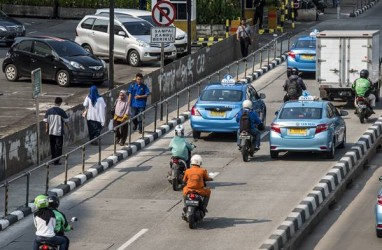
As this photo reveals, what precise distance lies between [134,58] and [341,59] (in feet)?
32.6

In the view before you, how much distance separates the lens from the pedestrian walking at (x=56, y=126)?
30688 millimetres

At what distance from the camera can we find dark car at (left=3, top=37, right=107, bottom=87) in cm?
4322

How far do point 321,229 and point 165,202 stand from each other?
11.4 ft

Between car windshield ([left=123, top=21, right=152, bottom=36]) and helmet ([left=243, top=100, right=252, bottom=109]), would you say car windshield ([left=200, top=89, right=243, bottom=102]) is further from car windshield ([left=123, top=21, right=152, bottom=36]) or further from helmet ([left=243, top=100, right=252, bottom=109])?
car windshield ([left=123, top=21, right=152, bottom=36])

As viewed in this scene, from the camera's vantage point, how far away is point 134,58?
48.4m

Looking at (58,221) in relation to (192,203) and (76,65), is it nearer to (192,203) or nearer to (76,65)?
(192,203)

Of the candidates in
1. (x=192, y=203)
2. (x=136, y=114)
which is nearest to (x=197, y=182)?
(x=192, y=203)

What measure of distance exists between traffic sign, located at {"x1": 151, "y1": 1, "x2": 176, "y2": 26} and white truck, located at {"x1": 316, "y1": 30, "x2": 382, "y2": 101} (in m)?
6.08

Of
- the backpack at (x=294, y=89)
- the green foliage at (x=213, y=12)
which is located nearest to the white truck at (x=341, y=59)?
the backpack at (x=294, y=89)

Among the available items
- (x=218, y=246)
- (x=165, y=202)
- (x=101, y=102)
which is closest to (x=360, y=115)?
(x=101, y=102)

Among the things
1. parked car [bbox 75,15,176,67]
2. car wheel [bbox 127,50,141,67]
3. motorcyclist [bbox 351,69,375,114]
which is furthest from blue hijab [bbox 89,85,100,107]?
car wheel [bbox 127,50,141,67]

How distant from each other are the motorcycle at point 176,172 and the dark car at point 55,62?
15351mm

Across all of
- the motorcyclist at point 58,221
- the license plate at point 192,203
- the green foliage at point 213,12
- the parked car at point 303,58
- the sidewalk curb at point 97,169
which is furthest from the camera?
the green foliage at point 213,12

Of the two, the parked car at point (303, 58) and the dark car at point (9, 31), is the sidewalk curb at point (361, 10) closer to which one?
the dark car at point (9, 31)
